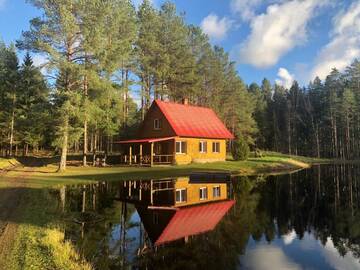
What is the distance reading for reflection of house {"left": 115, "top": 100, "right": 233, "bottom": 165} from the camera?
38.2 metres

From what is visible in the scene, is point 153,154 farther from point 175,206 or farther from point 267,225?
point 267,225

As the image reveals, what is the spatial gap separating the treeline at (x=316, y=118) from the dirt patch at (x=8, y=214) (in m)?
67.8

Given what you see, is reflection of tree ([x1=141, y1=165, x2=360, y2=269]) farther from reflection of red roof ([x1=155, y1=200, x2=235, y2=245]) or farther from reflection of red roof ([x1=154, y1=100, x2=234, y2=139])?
reflection of red roof ([x1=154, y1=100, x2=234, y2=139])

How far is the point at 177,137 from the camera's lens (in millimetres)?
37625

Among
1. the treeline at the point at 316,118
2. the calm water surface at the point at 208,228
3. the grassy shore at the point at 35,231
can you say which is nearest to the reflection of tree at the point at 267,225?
the calm water surface at the point at 208,228

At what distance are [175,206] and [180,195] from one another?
3.16 meters

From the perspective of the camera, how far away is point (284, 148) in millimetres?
87812

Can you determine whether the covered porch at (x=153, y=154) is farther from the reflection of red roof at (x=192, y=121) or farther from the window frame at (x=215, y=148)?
the window frame at (x=215, y=148)

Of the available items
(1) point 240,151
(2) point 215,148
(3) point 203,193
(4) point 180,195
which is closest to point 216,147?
(2) point 215,148

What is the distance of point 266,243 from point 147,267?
449 cm

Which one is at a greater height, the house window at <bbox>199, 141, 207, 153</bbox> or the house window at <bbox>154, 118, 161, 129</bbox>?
the house window at <bbox>154, 118, 161, 129</bbox>

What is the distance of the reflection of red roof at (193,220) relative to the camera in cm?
1174

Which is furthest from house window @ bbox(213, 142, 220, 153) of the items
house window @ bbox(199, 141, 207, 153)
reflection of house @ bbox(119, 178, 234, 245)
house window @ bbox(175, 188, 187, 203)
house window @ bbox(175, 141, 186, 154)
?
house window @ bbox(175, 188, 187, 203)

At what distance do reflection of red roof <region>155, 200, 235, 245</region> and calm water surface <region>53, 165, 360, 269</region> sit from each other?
32 millimetres
